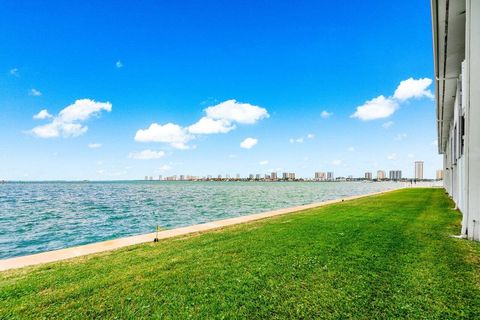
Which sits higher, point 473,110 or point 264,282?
point 473,110

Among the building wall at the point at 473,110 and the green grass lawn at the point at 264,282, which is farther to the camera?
the building wall at the point at 473,110

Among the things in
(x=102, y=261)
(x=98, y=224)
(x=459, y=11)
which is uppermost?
(x=459, y=11)

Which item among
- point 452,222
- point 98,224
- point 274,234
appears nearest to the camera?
point 274,234

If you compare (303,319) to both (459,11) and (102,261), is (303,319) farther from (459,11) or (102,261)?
(459,11)

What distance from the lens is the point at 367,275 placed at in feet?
16.6

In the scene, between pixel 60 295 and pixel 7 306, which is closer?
pixel 7 306

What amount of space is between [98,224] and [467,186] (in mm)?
18978

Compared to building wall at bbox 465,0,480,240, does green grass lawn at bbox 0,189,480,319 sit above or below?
Answer: below

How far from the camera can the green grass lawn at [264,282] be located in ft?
12.8

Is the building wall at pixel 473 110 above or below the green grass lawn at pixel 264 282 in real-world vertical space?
above

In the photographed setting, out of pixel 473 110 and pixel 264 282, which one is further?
pixel 473 110

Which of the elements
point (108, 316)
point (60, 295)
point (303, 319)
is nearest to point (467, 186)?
point (303, 319)

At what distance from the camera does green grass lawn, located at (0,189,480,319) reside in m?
3.90

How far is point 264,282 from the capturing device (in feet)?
16.0
